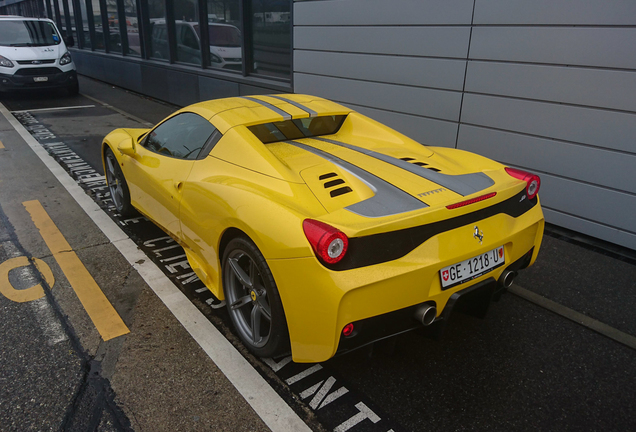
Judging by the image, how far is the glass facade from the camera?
9.20 meters

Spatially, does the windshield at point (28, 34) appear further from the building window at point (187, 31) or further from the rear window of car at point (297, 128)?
the rear window of car at point (297, 128)

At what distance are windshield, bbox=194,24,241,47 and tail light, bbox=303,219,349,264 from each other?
8.93 m

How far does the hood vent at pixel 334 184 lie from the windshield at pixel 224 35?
326 inches

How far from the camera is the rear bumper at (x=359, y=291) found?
7.20 ft

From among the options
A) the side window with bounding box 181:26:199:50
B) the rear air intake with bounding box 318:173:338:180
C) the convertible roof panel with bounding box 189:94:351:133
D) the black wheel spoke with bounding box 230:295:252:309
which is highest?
the side window with bounding box 181:26:199:50

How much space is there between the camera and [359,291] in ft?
7.19

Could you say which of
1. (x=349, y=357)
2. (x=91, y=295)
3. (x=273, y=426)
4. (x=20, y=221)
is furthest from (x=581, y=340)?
(x=20, y=221)

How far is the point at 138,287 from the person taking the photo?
3.69 m

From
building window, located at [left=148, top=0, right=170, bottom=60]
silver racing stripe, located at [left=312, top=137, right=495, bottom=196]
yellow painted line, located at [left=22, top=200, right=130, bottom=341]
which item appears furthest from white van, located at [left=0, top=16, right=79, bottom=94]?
silver racing stripe, located at [left=312, top=137, right=495, bottom=196]

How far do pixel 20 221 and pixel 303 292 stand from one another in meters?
4.06

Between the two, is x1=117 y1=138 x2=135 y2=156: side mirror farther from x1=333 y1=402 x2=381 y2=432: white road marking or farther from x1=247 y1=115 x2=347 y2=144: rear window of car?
x1=333 y1=402 x2=381 y2=432: white road marking

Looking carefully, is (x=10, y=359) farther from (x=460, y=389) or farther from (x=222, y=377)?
(x=460, y=389)

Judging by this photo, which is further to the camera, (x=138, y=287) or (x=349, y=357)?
(x=138, y=287)

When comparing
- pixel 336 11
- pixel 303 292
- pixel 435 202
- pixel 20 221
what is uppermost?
pixel 336 11
